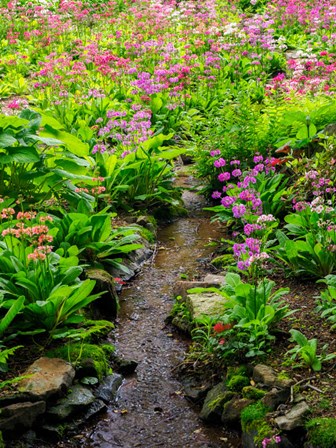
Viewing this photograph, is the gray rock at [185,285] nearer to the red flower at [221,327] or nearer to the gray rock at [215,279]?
the gray rock at [215,279]

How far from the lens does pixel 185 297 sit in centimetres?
623

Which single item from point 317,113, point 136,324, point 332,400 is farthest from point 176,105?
point 332,400

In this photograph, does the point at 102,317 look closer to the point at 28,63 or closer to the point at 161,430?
the point at 161,430

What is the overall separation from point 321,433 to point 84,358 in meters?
1.87

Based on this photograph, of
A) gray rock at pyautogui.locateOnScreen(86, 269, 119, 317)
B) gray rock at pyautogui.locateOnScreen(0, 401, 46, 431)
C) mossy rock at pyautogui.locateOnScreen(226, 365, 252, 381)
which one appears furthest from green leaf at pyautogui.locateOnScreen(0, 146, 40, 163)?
mossy rock at pyautogui.locateOnScreen(226, 365, 252, 381)

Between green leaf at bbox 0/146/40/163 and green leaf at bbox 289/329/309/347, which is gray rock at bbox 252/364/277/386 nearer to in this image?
green leaf at bbox 289/329/309/347

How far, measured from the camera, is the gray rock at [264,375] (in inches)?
183

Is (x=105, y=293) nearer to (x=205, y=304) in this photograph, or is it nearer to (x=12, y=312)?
(x=205, y=304)

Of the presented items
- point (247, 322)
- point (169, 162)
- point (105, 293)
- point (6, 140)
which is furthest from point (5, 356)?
point (169, 162)

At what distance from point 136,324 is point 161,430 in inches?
59.2

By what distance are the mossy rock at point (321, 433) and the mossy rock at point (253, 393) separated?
51cm

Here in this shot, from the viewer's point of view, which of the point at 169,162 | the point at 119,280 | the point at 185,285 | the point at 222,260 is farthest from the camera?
the point at 169,162

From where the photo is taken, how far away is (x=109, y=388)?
5.14 meters

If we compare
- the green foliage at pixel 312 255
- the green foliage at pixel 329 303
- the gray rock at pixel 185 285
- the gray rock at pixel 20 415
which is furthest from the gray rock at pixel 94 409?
the green foliage at pixel 312 255
